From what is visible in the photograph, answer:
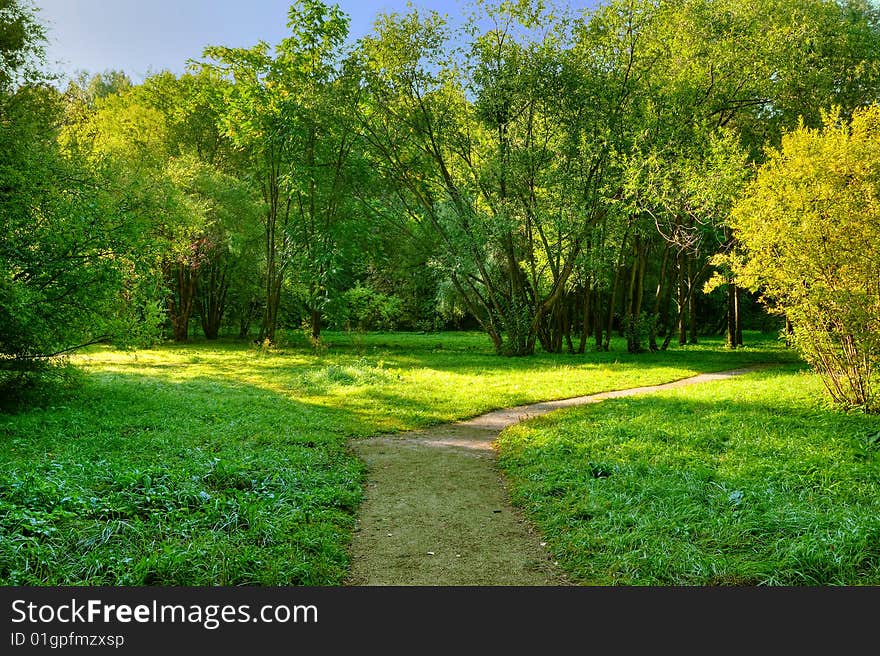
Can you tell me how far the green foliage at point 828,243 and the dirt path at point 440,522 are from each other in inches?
226

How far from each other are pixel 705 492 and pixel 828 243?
18.0 ft

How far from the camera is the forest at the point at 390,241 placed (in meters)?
5.52

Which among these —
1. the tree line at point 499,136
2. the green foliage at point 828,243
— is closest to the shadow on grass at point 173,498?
the tree line at point 499,136

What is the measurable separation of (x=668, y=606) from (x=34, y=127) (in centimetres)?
1585

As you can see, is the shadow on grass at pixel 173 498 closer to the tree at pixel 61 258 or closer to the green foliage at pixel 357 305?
the tree at pixel 61 258

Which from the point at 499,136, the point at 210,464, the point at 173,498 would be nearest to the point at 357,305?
the point at 499,136

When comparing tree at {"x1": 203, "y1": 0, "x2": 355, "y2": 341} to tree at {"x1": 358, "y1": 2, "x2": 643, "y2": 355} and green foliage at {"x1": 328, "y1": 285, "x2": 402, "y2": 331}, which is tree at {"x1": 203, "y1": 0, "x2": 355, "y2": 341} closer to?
green foliage at {"x1": 328, "y1": 285, "x2": 402, "y2": 331}

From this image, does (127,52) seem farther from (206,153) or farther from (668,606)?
(668,606)

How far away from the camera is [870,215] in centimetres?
803

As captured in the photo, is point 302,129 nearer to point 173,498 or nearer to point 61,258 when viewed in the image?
point 61,258

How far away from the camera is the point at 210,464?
5.96 meters

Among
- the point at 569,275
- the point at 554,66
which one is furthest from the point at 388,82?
the point at 569,275

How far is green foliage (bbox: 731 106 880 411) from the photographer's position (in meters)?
8.22

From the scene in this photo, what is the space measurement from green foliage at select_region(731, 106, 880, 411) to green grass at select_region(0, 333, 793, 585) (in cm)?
466
